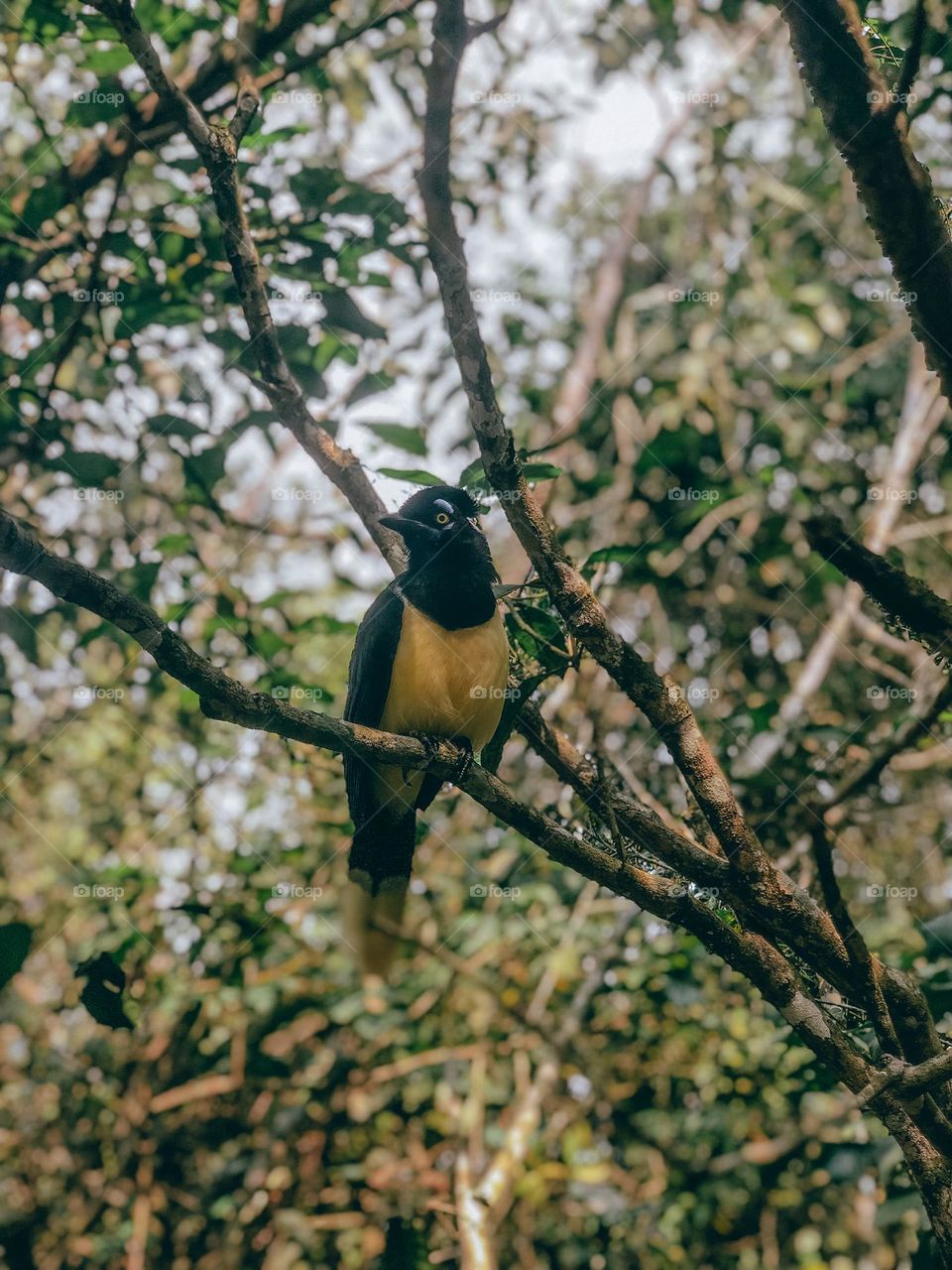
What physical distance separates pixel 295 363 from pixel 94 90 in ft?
3.92

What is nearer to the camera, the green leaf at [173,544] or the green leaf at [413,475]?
the green leaf at [413,475]

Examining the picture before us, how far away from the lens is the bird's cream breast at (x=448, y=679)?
3.37 meters

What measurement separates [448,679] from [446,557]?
0.42 metres

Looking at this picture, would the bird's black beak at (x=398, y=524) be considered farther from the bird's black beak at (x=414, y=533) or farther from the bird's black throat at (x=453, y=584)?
the bird's black throat at (x=453, y=584)

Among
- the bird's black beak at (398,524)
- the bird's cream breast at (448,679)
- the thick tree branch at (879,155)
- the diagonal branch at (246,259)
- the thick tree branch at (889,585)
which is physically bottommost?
the thick tree branch at (889,585)

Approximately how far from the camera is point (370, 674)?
3.57 metres

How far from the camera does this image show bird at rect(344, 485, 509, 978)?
11.3ft

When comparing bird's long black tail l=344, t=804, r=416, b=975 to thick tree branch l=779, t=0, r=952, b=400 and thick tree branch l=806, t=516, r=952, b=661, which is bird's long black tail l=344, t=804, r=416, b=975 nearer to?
thick tree branch l=806, t=516, r=952, b=661

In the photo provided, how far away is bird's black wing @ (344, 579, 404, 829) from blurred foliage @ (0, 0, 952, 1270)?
33 centimetres

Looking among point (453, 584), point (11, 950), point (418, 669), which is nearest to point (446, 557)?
point (453, 584)

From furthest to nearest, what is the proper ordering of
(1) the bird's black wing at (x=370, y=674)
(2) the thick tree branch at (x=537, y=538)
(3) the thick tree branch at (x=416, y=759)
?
1. (1) the bird's black wing at (x=370, y=674)
2. (2) the thick tree branch at (x=537, y=538)
3. (3) the thick tree branch at (x=416, y=759)

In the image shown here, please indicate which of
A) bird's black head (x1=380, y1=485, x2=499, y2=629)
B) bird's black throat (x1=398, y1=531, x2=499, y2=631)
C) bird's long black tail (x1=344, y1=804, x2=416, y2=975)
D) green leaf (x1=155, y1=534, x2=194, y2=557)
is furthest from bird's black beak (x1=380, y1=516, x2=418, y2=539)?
bird's long black tail (x1=344, y1=804, x2=416, y2=975)

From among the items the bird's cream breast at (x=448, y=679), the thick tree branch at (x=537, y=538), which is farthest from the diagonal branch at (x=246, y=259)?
the thick tree branch at (x=537, y=538)

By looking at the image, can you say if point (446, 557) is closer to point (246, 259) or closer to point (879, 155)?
point (246, 259)
